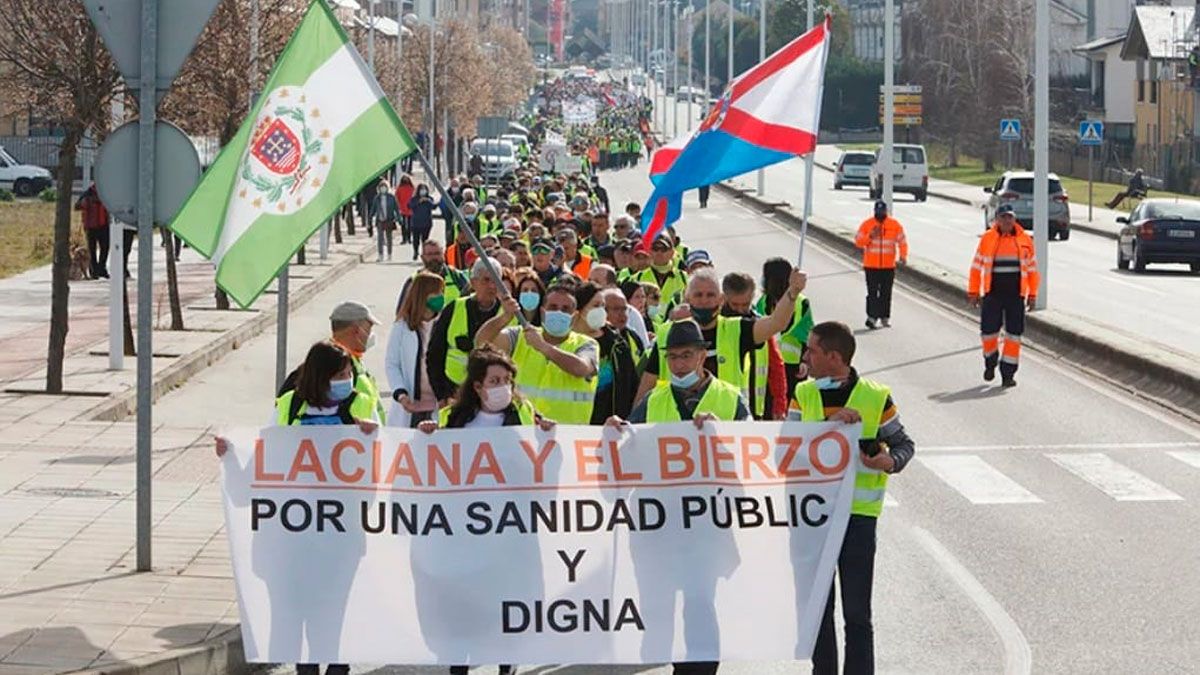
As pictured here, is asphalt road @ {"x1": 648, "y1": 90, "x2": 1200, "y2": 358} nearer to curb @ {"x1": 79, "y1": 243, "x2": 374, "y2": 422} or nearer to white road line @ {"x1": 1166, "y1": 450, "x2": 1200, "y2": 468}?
white road line @ {"x1": 1166, "y1": 450, "x2": 1200, "y2": 468}

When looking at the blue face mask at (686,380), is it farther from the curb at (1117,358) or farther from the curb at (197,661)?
the curb at (1117,358)

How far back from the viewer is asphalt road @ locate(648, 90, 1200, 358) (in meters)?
29.8

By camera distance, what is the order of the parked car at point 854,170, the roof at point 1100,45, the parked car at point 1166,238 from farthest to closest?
the roof at point 1100,45 → the parked car at point 854,170 → the parked car at point 1166,238

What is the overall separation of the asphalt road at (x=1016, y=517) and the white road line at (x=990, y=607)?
1 cm

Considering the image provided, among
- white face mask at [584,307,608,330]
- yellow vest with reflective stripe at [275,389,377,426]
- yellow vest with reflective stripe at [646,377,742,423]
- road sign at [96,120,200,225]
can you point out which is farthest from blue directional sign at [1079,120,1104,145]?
yellow vest with reflective stripe at [275,389,377,426]

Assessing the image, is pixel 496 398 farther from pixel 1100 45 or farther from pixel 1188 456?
pixel 1100 45

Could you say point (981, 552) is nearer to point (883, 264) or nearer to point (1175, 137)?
point (883, 264)

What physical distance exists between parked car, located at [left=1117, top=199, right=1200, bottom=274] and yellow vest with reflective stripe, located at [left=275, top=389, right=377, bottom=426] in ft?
114

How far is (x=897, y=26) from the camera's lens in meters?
134

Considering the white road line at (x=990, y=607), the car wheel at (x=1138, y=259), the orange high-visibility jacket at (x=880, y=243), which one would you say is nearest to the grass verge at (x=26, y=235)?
the orange high-visibility jacket at (x=880, y=243)

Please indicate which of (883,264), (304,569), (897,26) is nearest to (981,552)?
(304,569)

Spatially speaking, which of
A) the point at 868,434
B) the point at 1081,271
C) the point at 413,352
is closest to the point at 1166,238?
the point at 1081,271

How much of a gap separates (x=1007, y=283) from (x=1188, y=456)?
4.98 m

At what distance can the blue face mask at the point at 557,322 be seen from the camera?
11.2 metres
